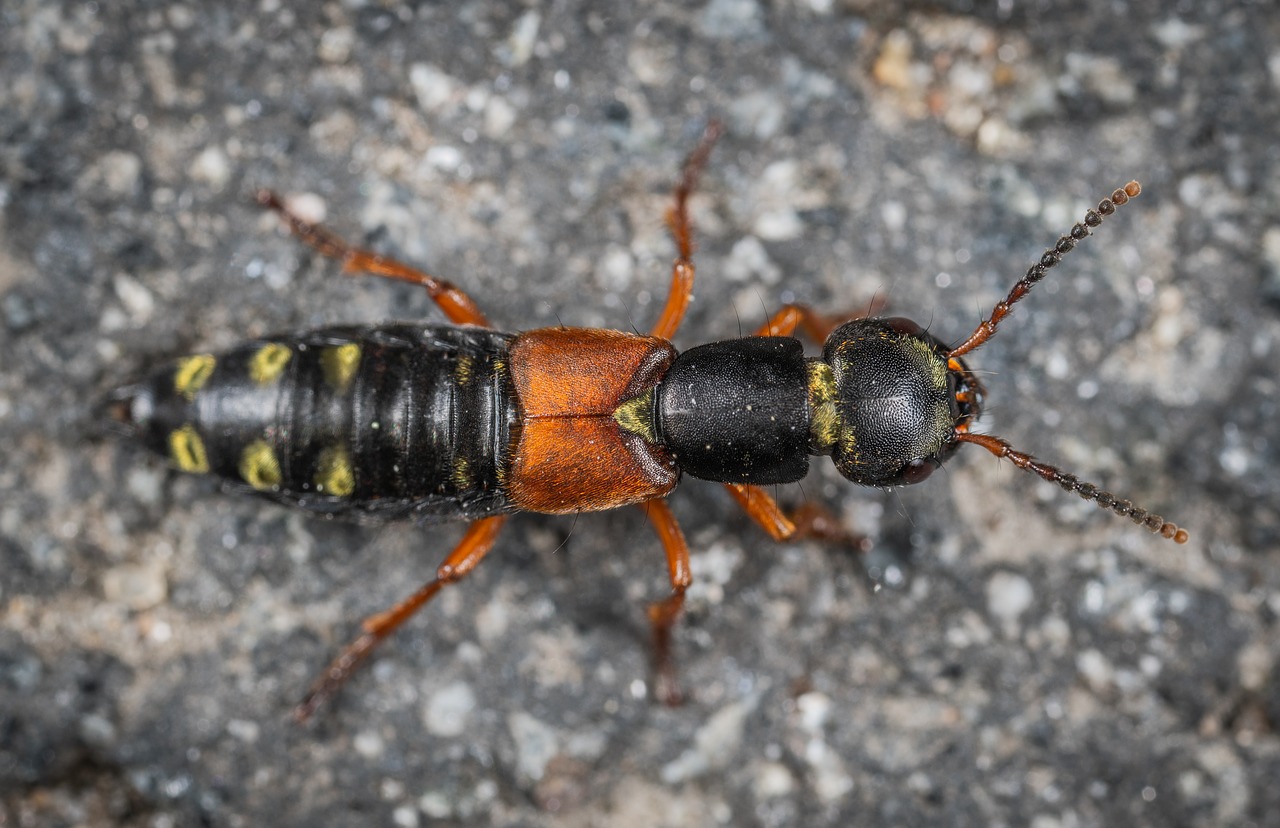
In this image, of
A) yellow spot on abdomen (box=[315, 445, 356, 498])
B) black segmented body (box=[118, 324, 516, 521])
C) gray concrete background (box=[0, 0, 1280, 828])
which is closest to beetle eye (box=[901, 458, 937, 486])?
gray concrete background (box=[0, 0, 1280, 828])

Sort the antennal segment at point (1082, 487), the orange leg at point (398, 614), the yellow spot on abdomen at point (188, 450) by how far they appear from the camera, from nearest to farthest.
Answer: the antennal segment at point (1082, 487) < the yellow spot on abdomen at point (188, 450) < the orange leg at point (398, 614)

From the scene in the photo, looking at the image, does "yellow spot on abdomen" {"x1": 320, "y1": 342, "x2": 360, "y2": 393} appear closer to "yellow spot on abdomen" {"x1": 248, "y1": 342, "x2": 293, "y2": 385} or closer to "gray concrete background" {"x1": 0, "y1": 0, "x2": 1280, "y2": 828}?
"yellow spot on abdomen" {"x1": 248, "y1": 342, "x2": 293, "y2": 385}

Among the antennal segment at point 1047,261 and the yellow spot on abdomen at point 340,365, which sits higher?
the antennal segment at point 1047,261


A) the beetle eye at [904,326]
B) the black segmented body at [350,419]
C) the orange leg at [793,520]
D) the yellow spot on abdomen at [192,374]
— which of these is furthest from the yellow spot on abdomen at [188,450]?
the beetle eye at [904,326]

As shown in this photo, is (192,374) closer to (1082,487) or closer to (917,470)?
(917,470)

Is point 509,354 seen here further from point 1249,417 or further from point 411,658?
point 1249,417

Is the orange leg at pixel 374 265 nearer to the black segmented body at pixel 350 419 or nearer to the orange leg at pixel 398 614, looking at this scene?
the black segmented body at pixel 350 419

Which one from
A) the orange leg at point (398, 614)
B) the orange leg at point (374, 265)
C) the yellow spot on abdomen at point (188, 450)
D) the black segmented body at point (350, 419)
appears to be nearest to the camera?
the black segmented body at point (350, 419)
